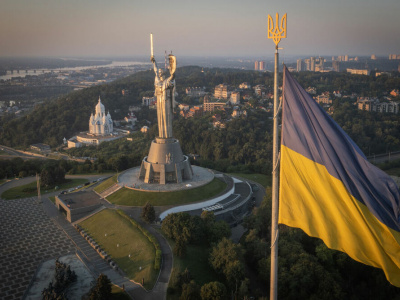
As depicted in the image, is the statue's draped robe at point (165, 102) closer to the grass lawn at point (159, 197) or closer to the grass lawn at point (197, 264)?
the grass lawn at point (159, 197)

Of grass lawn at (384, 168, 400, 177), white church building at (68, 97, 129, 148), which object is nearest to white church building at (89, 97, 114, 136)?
white church building at (68, 97, 129, 148)

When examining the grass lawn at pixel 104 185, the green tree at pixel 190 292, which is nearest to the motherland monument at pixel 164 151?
the grass lawn at pixel 104 185

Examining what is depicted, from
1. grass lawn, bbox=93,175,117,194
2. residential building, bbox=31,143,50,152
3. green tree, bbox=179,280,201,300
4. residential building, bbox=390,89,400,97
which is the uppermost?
residential building, bbox=390,89,400,97

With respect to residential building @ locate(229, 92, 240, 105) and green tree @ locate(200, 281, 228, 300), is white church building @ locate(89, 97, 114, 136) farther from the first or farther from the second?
green tree @ locate(200, 281, 228, 300)

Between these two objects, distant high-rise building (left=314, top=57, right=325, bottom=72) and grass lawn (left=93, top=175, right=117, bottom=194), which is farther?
distant high-rise building (left=314, top=57, right=325, bottom=72)

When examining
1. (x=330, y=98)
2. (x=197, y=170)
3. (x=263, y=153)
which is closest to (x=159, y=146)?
(x=197, y=170)

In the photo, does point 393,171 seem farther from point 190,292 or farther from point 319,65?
point 319,65

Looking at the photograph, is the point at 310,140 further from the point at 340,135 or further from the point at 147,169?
the point at 147,169
